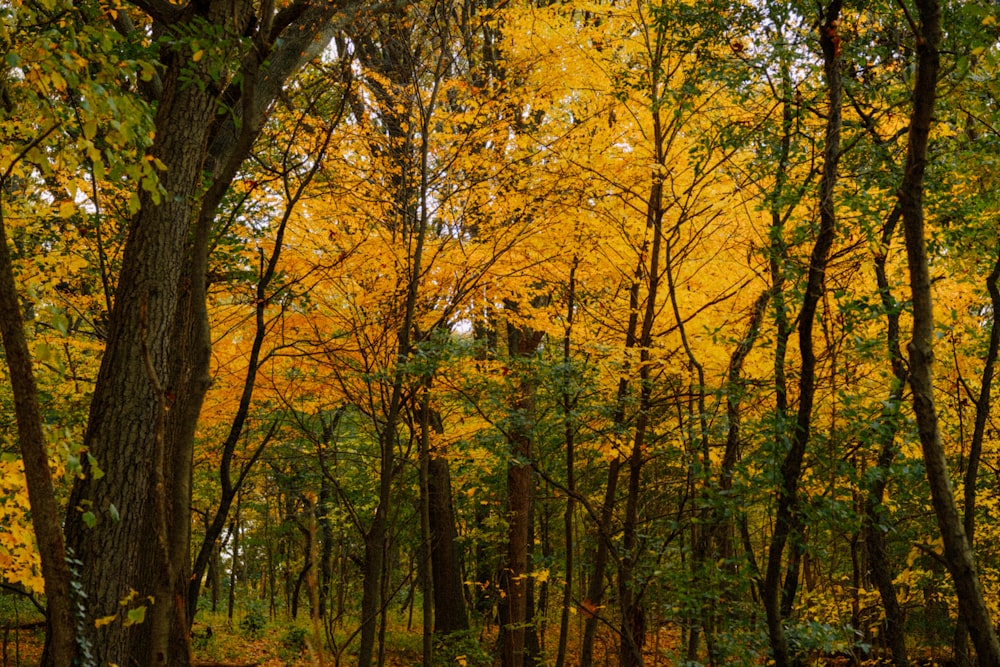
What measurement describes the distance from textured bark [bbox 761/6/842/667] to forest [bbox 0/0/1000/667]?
0.09 feet

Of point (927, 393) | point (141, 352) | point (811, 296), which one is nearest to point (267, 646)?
point (141, 352)

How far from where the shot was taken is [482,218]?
750 cm

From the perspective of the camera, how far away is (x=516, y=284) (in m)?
7.89

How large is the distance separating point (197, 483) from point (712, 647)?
12579 millimetres

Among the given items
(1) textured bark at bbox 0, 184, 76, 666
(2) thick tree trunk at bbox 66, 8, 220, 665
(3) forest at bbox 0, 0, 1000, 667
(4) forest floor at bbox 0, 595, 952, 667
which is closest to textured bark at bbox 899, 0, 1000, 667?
(3) forest at bbox 0, 0, 1000, 667

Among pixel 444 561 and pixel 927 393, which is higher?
pixel 927 393

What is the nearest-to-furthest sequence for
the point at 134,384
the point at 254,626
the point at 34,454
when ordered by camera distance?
1. the point at 34,454
2. the point at 134,384
3. the point at 254,626

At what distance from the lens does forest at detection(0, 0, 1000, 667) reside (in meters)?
3.48

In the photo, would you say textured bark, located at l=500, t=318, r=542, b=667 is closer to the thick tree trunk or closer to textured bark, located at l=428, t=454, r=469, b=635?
textured bark, located at l=428, t=454, r=469, b=635

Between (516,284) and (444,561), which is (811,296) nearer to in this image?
(516,284)

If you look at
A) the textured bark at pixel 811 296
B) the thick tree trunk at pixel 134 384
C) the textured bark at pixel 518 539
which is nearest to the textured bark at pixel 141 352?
the thick tree trunk at pixel 134 384

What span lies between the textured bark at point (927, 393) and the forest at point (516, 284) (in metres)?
0.02

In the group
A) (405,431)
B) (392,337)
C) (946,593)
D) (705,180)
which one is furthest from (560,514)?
(705,180)

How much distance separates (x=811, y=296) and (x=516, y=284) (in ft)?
12.6
